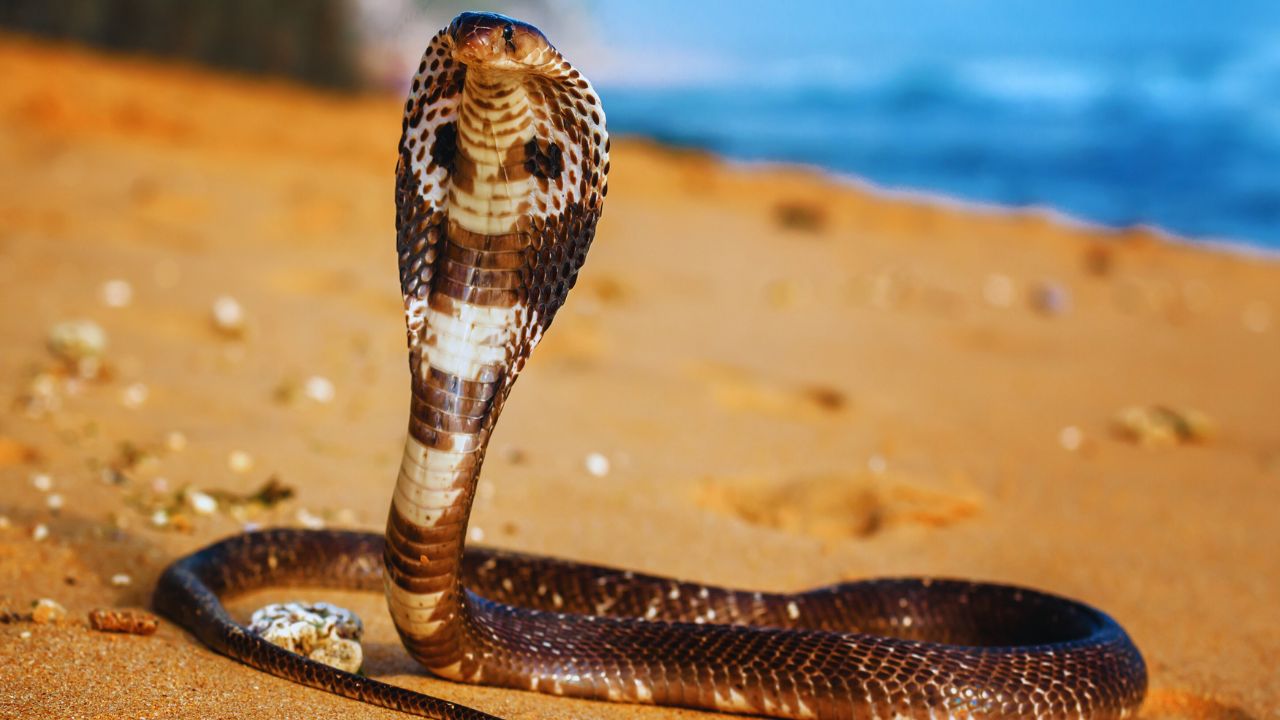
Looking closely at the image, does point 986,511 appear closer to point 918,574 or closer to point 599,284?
point 918,574

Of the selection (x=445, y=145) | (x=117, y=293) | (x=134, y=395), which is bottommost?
(x=134, y=395)

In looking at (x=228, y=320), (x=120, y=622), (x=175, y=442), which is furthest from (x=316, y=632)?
(x=228, y=320)

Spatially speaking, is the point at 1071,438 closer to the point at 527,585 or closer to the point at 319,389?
the point at 527,585

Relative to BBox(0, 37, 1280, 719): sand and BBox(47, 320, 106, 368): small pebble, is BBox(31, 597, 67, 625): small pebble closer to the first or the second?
BBox(0, 37, 1280, 719): sand

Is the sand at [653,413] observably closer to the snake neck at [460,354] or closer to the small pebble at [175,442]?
the small pebble at [175,442]

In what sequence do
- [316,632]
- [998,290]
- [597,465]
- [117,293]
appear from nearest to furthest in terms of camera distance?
1. [316,632]
2. [597,465]
3. [117,293]
4. [998,290]

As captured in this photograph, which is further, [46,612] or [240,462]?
[240,462]
